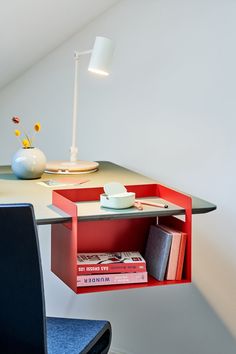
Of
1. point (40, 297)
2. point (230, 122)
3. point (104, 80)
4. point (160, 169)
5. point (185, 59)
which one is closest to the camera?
point (40, 297)

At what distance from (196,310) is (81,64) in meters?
1.38

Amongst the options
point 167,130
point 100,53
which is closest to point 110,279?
point 100,53

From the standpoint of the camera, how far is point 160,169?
2.70 metres

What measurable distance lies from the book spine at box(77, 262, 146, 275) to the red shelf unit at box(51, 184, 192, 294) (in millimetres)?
31

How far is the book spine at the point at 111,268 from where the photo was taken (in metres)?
1.69

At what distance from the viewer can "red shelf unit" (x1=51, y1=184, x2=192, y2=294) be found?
170cm

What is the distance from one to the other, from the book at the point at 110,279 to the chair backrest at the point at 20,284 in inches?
13.4

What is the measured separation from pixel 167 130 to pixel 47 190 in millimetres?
838

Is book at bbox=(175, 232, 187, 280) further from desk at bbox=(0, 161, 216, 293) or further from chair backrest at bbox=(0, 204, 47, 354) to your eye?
chair backrest at bbox=(0, 204, 47, 354)

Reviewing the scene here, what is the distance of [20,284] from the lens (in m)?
1.32

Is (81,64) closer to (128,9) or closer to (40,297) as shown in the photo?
(128,9)

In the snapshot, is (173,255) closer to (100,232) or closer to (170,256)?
(170,256)

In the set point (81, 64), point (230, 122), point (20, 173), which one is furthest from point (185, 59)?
point (20, 173)

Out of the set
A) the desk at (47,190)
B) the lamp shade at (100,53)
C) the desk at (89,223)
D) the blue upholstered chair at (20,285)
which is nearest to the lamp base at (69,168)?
the desk at (47,190)
